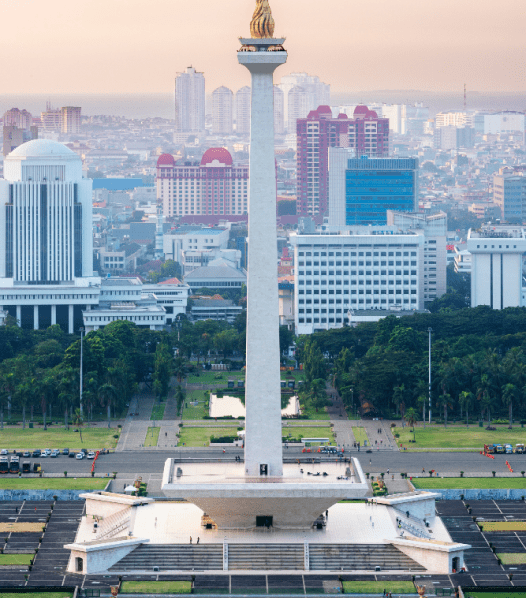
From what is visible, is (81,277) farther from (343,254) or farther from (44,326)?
(343,254)

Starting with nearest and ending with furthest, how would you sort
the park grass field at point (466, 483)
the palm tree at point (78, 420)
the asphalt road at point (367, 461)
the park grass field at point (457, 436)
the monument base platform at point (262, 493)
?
the monument base platform at point (262, 493) < the park grass field at point (466, 483) < the asphalt road at point (367, 461) < the park grass field at point (457, 436) < the palm tree at point (78, 420)

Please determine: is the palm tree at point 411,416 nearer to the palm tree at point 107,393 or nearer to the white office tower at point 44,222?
the palm tree at point 107,393

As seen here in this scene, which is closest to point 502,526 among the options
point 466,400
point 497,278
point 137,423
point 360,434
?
point 360,434

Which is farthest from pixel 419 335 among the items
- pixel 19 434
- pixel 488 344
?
pixel 19 434

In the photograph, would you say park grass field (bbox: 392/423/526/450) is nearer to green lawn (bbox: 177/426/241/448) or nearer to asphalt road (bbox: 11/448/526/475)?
asphalt road (bbox: 11/448/526/475)

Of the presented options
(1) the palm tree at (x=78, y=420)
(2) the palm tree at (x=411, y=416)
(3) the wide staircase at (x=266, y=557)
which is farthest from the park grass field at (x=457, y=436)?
(3) the wide staircase at (x=266, y=557)

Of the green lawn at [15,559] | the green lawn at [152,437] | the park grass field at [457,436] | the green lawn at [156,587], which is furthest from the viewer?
the green lawn at [152,437]

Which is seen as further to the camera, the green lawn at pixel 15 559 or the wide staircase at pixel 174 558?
the green lawn at pixel 15 559

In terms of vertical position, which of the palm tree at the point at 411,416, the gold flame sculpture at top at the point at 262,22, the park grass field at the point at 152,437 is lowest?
the park grass field at the point at 152,437
